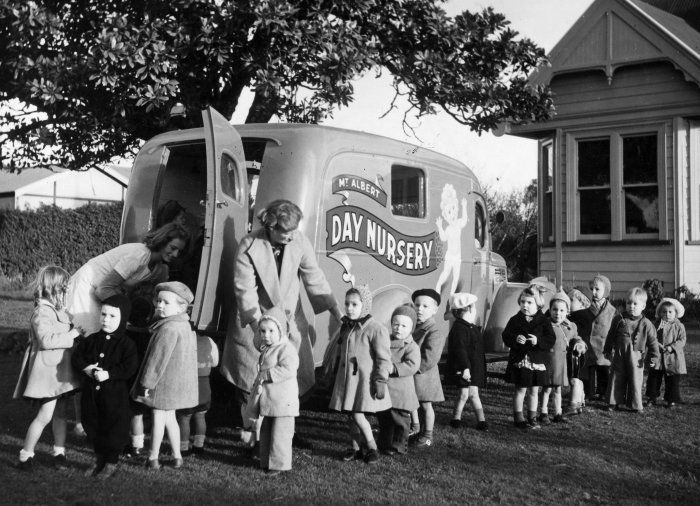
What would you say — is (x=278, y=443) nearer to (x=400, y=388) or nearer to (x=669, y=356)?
(x=400, y=388)

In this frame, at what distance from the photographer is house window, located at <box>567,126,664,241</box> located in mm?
14638

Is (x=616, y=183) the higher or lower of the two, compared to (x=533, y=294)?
higher

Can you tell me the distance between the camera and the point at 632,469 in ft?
19.7

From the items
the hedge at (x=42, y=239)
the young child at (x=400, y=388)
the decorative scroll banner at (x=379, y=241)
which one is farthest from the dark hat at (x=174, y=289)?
the hedge at (x=42, y=239)

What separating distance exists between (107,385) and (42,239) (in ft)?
59.9

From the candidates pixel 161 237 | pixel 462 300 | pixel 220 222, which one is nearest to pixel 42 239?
pixel 161 237

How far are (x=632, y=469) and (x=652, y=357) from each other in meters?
2.79

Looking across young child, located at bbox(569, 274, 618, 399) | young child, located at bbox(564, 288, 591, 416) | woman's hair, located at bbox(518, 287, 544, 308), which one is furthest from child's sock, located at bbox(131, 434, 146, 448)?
young child, located at bbox(569, 274, 618, 399)

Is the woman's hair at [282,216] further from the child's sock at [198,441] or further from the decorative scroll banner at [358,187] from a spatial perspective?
the child's sock at [198,441]

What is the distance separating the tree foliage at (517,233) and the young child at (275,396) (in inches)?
444

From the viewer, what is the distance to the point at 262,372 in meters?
5.66

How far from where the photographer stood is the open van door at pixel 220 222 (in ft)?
19.4

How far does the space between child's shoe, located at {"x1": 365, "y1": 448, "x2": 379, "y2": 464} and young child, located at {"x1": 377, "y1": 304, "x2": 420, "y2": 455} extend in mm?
255

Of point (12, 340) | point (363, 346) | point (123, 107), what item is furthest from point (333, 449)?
point (12, 340)
